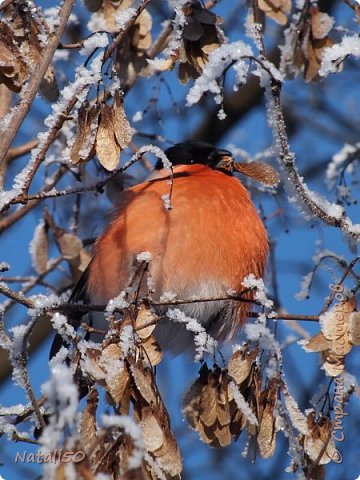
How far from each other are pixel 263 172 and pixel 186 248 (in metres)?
0.43

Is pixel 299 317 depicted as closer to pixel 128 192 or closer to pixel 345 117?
pixel 128 192

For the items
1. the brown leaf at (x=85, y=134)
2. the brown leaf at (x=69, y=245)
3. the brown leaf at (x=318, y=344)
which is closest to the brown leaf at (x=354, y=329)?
the brown leaf at (x=318, y=344)

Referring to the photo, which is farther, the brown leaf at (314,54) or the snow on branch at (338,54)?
the brown leaf at (314,54)

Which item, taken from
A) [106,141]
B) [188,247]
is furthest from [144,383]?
[188,247]

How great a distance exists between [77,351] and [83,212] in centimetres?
193

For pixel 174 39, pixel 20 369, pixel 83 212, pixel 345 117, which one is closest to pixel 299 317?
pixel 20 369

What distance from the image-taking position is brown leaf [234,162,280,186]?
2.00 metres

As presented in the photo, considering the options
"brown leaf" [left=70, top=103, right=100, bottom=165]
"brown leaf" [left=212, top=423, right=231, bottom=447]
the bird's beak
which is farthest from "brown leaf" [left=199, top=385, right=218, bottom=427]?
the bird's beak

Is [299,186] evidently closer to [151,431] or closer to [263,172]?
[263,172]

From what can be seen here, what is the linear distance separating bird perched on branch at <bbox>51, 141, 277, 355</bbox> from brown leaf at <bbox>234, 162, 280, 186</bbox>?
340 millimetres

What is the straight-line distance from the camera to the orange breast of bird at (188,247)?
2395mm

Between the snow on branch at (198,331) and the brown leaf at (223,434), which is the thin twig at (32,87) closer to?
the snow on branch at (198,331)

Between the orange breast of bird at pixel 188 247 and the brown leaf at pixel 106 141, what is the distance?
599mm

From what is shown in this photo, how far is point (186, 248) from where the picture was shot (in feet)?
7.85
